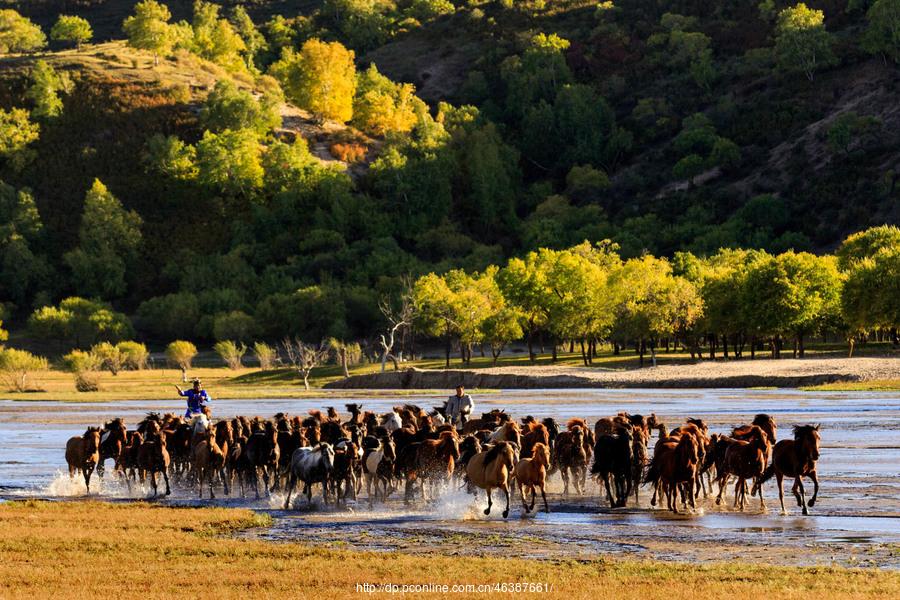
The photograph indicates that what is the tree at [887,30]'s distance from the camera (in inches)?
7731

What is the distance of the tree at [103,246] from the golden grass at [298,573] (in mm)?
155604

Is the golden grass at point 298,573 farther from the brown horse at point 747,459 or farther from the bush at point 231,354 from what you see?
the bush at point 231,354

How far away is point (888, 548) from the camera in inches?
926

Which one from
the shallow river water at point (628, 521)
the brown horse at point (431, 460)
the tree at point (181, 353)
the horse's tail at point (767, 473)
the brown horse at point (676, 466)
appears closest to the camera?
the shallow river water at point (628, 521)

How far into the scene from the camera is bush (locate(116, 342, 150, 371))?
131 m

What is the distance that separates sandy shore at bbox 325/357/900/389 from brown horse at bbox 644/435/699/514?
56.0 meters

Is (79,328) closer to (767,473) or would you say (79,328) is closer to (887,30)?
(887,30)

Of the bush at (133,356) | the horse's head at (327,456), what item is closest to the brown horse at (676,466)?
the horse's head at (327,456)

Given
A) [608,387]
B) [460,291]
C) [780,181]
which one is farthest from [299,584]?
[780,181]

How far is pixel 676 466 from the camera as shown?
29234 mm

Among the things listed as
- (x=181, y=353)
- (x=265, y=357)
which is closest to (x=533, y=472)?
(x=265, y=357)

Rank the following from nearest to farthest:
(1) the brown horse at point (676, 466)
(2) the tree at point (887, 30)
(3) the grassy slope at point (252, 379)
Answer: (1) the brown horse at point (676, 466), (3) the grassy slope at point (252, 379), (2) the tree at point (887, 30)

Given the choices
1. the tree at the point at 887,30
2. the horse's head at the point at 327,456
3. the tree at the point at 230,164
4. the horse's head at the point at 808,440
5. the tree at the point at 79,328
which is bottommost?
the horse's head at the point at 327,456

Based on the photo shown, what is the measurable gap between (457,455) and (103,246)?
15541 cm
